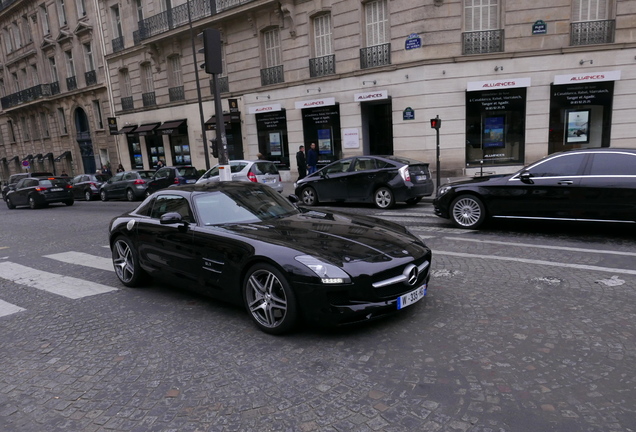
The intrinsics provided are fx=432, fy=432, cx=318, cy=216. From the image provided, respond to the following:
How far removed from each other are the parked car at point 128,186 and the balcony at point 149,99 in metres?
9.12

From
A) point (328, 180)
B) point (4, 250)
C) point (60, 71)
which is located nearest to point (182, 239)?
point (4, 250)

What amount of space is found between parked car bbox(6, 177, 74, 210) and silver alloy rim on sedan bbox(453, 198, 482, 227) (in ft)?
61.2

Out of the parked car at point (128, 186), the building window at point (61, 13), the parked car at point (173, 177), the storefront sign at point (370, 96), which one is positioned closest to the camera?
the storefront sign at point (370, 96)

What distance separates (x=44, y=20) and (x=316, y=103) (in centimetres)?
3121

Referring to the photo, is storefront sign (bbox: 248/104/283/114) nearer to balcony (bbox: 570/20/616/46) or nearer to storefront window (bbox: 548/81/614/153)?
storefront window (bbox: 548/81/614/153)

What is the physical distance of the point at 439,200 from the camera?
8742 mm

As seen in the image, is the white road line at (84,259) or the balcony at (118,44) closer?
the white road line at (84,259)

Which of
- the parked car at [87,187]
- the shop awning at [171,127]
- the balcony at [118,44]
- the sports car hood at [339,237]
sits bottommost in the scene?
the parked car at [87,187]

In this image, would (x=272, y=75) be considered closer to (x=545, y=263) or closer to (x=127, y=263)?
(x=127, y=263)

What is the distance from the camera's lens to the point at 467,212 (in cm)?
840

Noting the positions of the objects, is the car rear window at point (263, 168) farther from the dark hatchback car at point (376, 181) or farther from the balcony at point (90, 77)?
the balcony at point (90, 77)

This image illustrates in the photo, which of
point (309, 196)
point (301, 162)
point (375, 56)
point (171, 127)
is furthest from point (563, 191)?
point (171, 127)

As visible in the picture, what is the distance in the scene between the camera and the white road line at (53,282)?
19.0 feet

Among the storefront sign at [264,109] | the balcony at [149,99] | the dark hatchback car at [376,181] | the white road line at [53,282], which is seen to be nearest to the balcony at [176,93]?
the balcony at [149,99]
